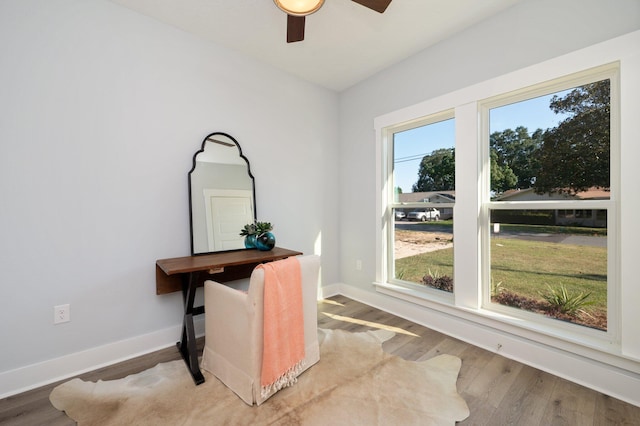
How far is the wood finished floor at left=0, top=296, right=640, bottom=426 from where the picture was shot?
4.93ft

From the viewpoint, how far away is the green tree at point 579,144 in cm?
180

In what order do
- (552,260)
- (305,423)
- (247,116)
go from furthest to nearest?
1. (247,116)
2. (552,260)
3. (305,423)

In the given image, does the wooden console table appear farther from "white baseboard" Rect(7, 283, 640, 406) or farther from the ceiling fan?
the ceiling fan

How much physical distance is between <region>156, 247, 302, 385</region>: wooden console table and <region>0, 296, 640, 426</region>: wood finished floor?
38 centimetres

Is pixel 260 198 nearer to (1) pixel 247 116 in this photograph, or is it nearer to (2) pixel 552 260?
(1) pixel 247 116

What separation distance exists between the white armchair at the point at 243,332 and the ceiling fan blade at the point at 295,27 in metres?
1.57

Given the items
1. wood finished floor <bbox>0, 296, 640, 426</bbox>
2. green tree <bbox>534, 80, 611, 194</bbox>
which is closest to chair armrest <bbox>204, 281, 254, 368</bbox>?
wood finished floor <bbox>0, 296, 640, 426</bbox>

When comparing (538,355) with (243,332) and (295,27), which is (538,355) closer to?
(243,332)

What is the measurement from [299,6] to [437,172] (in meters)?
1.86

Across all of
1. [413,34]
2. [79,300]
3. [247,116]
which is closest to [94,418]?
[79,300]

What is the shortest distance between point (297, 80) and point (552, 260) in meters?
2.94

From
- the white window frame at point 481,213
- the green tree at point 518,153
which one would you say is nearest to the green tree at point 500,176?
the green tree at point 518,153

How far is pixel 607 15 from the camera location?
5.63ft

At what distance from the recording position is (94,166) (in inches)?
78.0
